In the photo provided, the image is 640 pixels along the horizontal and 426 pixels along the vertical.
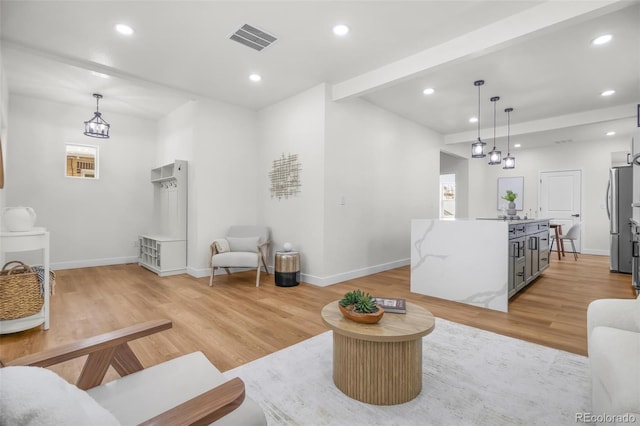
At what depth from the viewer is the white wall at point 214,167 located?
4836mm

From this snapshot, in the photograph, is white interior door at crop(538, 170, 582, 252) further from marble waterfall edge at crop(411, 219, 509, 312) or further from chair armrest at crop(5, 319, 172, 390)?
chair armrest at crop(5, 319, 172, 390)

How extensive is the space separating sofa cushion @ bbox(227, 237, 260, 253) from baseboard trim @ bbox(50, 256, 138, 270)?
269 centimetres

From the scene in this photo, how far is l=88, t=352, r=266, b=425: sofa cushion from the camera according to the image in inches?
38.0

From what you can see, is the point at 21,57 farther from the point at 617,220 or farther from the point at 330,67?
the point at 617,220

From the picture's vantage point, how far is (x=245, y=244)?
4.71 meters

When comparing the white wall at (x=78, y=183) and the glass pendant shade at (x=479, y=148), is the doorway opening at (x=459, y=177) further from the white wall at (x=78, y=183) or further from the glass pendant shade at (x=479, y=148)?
the white wall at (x=78, y=183)

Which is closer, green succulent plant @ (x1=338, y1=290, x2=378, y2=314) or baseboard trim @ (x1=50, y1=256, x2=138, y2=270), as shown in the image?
green succulent plant @ (x1=338, y1=290, x2=378, y2=314)

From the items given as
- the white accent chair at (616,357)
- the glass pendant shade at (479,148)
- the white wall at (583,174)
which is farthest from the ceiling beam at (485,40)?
the white wall at (583,174)

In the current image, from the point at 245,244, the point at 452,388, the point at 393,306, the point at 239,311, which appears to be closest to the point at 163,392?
the point at 393,306

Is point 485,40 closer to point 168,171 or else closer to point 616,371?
point 616,371

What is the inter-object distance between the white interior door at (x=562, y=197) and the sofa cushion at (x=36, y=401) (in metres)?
9.11

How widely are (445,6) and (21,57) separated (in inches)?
189

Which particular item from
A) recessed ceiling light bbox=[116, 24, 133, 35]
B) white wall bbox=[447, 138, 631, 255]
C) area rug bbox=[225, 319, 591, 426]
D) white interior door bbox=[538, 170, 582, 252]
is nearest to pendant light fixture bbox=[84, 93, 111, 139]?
recessed ceiling light bbox=[116, 24, 133, 35]

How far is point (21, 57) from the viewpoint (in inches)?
142
